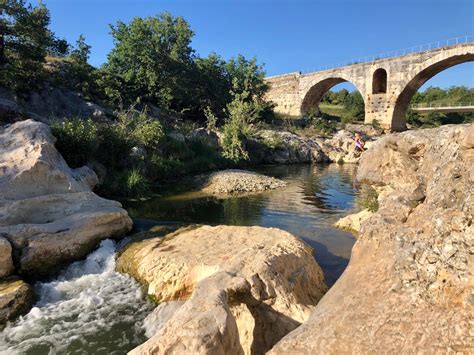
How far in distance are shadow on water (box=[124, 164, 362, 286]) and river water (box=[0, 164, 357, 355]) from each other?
0.07ft

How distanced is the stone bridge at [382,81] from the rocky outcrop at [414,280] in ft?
120

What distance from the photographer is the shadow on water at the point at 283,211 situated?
833cm

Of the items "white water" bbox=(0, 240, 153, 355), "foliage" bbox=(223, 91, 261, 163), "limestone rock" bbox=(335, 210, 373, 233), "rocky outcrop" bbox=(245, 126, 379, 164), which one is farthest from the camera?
"rocky outcrop" bbox=(245, 126, 379, 164)

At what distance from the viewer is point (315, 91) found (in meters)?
51.2

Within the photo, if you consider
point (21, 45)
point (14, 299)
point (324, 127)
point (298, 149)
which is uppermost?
point (21, 45)

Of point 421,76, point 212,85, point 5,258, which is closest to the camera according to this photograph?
point 5,258

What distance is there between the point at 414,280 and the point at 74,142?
498 inches

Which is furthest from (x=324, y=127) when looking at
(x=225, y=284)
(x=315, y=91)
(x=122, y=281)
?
(x=225, y=284)

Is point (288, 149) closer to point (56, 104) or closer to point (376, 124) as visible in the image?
point (56, 104)

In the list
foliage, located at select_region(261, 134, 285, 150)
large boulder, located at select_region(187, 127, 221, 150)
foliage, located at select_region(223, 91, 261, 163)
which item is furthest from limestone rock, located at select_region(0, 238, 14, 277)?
foliage, located at select_region(261, 134, 285, 150)

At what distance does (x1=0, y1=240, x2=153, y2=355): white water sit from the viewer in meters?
4.76

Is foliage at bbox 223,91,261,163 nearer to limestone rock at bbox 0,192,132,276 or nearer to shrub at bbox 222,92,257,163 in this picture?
shrub at bbox 222,92,257,163

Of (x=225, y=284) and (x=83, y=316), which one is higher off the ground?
(x=225, y=284)

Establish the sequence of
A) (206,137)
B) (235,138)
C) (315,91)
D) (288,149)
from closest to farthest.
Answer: (235,138) < (206,137) < (288,149) < (315,91)
